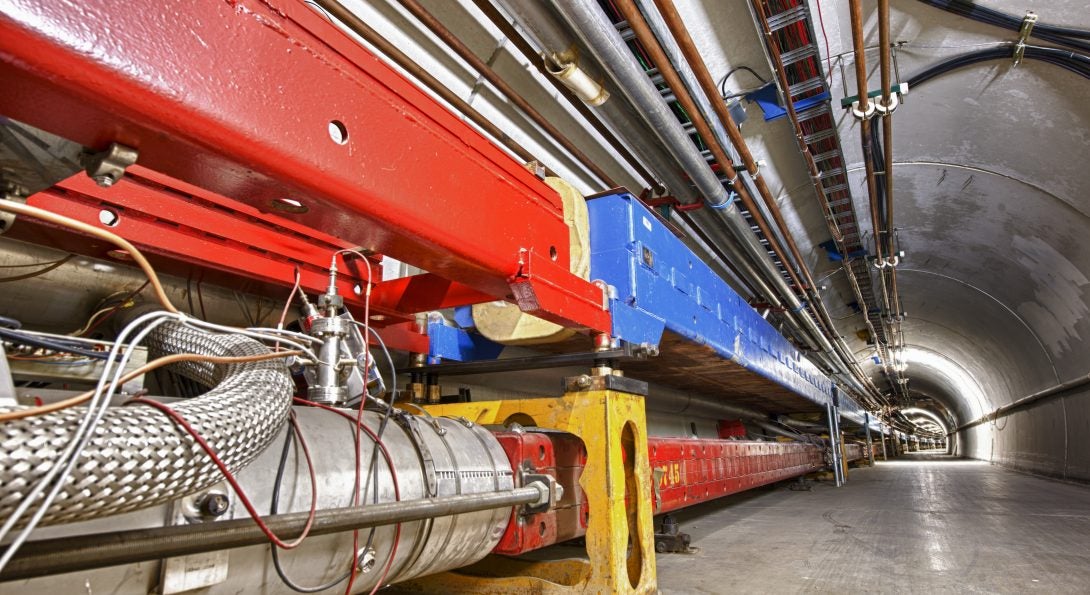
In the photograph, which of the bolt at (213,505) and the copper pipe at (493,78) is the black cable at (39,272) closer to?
the bolt at (213,505)

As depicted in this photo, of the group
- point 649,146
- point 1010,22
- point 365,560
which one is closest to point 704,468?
point 649,146

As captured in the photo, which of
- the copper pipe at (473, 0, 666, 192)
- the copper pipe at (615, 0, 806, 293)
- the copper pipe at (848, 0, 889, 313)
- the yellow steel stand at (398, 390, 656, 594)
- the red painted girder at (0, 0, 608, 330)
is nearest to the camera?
the red painted girder at (0, 0, 608, 330)

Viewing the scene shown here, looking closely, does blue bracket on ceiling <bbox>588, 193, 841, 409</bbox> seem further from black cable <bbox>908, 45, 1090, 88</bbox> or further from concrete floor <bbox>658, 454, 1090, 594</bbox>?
black cable <bbox>908, 45, 1090, 88</bbox>

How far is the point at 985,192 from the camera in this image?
5.71m

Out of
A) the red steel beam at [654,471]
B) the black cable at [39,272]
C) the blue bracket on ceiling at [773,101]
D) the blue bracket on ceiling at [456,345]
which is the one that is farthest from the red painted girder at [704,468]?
the blue bracket on ceiling at [773,101]

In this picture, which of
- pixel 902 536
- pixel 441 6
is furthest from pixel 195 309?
pixel 902 536

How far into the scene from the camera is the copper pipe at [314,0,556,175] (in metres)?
2.26

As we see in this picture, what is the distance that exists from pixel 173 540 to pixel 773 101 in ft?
14.0

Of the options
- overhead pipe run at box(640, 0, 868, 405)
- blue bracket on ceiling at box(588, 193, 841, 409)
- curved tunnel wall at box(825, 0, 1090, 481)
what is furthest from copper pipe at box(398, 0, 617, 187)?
curved tunnel wall at box(825, 0, 1090, 481)

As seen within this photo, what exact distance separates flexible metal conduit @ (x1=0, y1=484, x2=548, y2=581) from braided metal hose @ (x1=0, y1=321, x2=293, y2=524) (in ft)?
0.13

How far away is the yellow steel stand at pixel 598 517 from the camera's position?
6.18 ft

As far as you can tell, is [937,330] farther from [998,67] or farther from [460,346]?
[460,346]

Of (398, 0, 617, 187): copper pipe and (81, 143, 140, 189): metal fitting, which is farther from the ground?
(398, 0, 617, 187): copper pipe

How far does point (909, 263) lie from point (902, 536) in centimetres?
583
